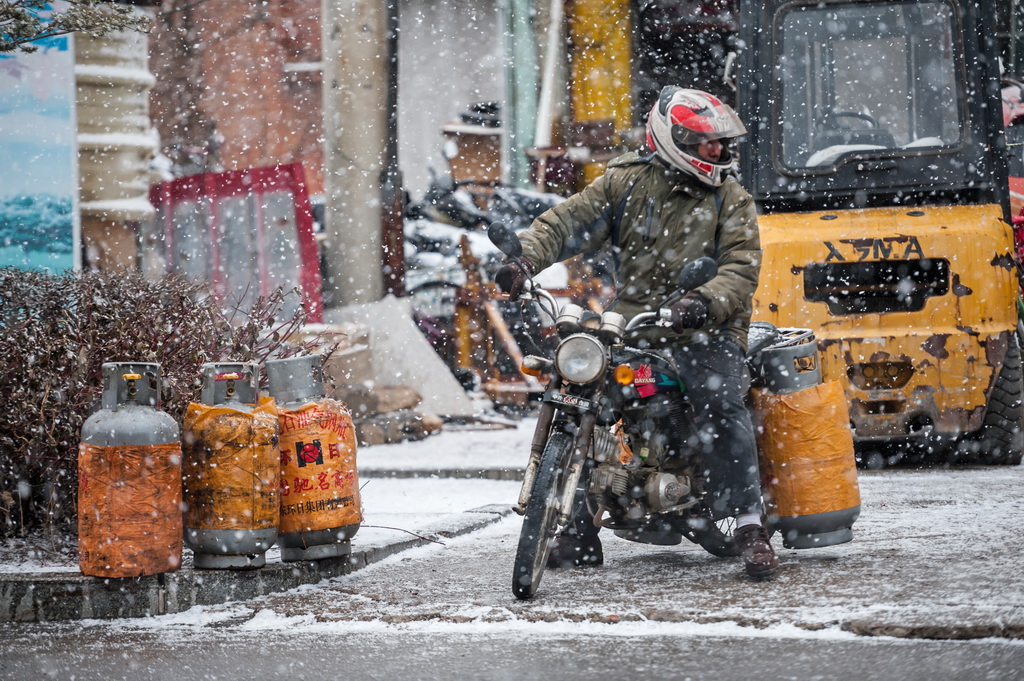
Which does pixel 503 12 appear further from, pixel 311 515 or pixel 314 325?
pixel 311 515

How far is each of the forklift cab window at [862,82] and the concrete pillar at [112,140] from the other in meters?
5.68

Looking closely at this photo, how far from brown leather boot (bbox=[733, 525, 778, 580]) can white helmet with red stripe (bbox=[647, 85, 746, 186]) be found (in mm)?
1381

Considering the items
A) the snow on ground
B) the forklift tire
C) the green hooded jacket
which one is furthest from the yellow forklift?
the green hooded jacket

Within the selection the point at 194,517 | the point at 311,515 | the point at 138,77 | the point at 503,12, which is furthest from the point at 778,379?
the point at 503,12

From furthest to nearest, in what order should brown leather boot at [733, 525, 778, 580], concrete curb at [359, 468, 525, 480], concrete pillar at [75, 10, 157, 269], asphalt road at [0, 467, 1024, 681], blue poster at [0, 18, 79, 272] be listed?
concrete pillar at [75, 10, 157, 269], blue poster at [0, 18, 79, 272], concrete curb at [359, 468, 525, 480], brown leather boot at [733, 525, 778, 580], asphalt road at [0, 467, 1024, 681]

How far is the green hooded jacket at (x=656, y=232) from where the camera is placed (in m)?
5.04

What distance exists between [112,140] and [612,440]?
25.0 ft

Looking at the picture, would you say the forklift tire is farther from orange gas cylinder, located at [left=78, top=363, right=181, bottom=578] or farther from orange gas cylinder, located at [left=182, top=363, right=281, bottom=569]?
orange gas cylinder, located at [left=78, top=363, right=181, bottom=578]

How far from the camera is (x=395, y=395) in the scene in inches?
462

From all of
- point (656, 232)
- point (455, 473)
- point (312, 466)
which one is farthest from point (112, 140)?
point (656, 232)

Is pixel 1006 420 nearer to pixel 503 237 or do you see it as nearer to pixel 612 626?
pixel 503 237

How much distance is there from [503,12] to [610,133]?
2.51m

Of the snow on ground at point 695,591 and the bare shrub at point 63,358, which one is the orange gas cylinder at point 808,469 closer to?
the snow on ground at point 695,591

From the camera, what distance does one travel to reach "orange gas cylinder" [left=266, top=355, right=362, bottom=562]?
4.95 meters
